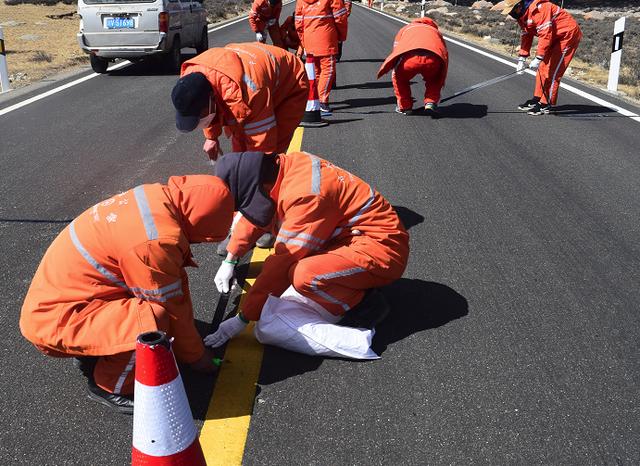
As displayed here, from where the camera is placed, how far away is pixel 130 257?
289 centimetres

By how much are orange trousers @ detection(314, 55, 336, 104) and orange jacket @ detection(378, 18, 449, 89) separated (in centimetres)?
67

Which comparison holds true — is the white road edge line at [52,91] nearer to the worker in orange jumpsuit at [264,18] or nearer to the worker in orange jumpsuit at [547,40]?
the worker in orange jumpsuit at [264,18]

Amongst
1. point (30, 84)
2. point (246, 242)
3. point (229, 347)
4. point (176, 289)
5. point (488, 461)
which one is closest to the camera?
point (488, 461)

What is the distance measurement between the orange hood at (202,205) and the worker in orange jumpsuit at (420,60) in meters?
6.36

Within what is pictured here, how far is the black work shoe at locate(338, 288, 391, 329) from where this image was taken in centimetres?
377

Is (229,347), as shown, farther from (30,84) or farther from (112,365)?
(30,84)

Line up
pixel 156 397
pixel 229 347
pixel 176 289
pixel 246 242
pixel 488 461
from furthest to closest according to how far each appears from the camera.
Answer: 1. pixel 246 242
2. pixel 229 347
3. pixel 176 289
4. pixel 488 461
5. pixel 156 397

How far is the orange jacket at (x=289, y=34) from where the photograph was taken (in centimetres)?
1263

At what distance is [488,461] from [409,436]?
13.0 inches

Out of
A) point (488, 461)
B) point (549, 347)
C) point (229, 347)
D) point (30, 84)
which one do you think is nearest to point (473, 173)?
point (549, 347)

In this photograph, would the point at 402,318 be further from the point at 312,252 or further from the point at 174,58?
the point at 174,58

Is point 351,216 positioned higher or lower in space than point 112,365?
higher

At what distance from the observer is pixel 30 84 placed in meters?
12.2

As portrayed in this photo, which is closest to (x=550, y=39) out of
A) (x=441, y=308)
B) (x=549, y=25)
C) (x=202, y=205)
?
(x=549, y=25)
